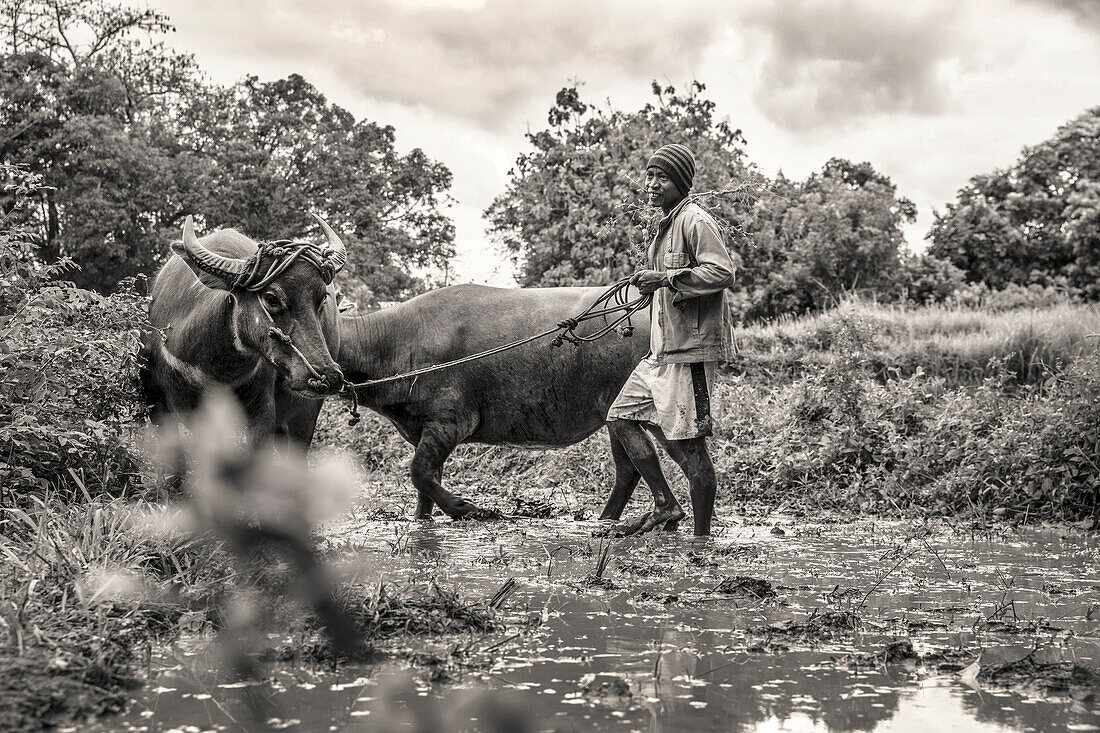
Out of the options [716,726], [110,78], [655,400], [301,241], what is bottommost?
[716,726]

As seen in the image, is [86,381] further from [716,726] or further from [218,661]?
[716,726]

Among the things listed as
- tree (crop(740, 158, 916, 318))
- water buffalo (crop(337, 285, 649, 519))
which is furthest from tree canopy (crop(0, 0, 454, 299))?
water buffalo (crop(337, 285, 649, 519))

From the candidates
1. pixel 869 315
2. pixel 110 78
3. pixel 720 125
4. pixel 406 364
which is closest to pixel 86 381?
pixel 406 364

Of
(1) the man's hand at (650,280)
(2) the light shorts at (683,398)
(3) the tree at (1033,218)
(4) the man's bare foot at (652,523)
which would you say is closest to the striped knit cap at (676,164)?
(1) the man's hand at (650,280)

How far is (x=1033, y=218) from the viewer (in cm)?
3912

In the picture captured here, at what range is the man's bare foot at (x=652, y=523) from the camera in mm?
6680

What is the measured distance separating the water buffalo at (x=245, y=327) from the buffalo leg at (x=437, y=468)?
1247 mm

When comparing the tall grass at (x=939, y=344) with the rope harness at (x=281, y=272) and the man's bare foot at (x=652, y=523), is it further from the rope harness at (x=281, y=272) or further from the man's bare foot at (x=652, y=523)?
the rope harness at (x=281, y=272)

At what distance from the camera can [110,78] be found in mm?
31609

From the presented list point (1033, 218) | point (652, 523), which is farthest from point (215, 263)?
point (1033, 218)

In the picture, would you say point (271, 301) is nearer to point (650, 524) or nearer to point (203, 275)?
point (203, 275)

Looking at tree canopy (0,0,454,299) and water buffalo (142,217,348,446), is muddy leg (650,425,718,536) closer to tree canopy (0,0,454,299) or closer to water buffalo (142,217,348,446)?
water buffalo (142,217,348,446)

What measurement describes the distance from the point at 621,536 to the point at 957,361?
7.80 meters

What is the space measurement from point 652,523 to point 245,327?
2954 millimetres
